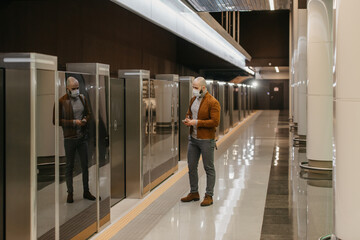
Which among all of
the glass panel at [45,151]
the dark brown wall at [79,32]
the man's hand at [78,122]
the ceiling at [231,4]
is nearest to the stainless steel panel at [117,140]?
the dark brown wall at [79,32]

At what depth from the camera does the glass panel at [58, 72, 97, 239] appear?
4.12 m

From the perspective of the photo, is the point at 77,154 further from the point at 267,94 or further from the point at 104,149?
the point at 267,94

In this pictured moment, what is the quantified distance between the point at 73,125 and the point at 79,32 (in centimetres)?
224

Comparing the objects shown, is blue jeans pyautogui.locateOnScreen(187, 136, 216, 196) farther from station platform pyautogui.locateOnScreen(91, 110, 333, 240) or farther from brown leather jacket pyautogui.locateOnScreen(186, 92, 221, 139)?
station platform pyautogui.locateOnScreen(91, 110, 333, 240)

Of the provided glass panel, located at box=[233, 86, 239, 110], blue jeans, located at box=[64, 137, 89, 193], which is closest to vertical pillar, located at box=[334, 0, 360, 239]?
blue jeans, located at box=[64, 137, 89, 193]

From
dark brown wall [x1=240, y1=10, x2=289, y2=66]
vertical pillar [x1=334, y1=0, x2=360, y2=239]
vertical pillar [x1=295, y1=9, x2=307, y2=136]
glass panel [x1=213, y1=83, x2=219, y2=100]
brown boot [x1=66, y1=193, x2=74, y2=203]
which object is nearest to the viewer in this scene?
vertical pillar [x1=334, y1=0, x2=360, y2=239]

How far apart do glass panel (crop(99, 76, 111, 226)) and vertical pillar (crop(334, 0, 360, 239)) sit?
2240 millimetres

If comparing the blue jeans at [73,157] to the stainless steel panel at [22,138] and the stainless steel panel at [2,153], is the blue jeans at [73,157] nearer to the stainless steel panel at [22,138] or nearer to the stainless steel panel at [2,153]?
the stainless steel panel at [22,138]

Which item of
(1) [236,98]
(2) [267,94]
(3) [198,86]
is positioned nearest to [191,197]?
(3) [198,86]

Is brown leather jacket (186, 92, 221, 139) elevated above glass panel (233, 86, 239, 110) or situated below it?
below

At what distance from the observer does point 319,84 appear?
8.96 m

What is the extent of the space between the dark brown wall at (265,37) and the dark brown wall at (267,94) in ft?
45.8

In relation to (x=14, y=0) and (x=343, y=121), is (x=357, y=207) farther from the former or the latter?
(x=14, y=0)

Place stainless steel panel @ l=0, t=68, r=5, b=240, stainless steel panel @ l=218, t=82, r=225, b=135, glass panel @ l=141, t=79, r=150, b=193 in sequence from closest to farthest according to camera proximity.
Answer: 1. stainless steel panel @ l=0, t=68, r=5, b=240
2. glass panel @ l=141, t=79, r=150, b=193
3. stainless steel panel @ l=218, t=82, r=225, b=135
